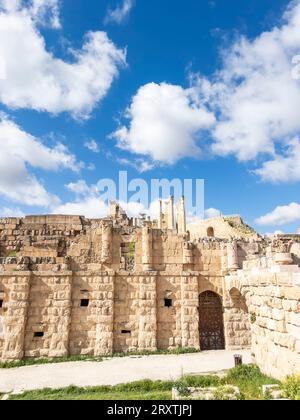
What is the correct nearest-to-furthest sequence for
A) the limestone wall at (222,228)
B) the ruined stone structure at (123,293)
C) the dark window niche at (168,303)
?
the ruined stone structure at (123,293) → the dark window niche at (168,303) → the limestone wall at (222,228)

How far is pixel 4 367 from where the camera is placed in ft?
45.1

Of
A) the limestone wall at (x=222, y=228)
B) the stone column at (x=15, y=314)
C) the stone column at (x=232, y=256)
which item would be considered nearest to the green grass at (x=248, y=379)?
the stone column at (x=232, y=256)

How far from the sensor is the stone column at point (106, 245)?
16.3 meters

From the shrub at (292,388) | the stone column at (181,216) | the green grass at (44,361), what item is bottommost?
the green grass at (44,361)

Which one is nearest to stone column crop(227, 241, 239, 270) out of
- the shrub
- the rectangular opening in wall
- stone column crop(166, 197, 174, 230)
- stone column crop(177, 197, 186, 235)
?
the rectangular opening in wall

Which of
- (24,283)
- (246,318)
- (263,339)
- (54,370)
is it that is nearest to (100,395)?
(54,370)

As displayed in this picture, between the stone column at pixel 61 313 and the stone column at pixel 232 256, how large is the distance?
813 centimetres

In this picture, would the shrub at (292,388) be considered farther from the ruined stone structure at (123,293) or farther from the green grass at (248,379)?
the ruined stone structure at (123,293)

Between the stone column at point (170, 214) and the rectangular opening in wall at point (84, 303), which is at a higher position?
the stone column at point (170, 214)

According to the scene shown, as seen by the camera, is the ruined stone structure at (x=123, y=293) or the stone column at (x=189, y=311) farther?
the stone column at (x=189, y=311)

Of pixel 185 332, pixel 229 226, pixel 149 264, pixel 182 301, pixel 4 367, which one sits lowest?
pixel 4 367

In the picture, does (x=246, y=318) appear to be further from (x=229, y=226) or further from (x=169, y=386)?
(x=229, y=226)

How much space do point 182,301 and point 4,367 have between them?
339 inches

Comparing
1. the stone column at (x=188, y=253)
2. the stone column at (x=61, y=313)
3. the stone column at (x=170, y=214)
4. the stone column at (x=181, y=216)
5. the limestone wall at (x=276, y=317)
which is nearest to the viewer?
the limestone wall at (x=276, y=317)
